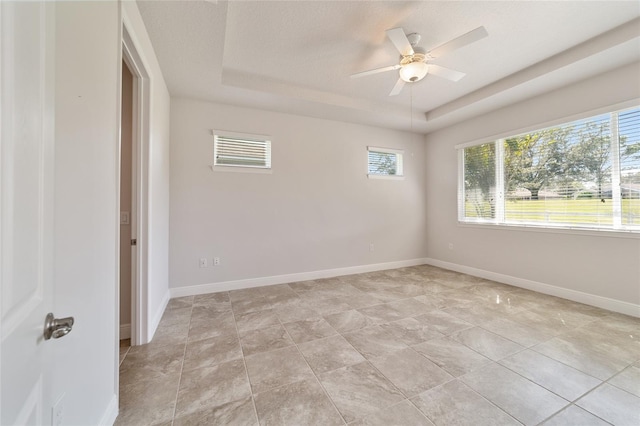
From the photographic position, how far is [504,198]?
3764 millimetres

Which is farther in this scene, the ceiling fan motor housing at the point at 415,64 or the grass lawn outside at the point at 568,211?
the grass lawn outside at the point at 568,211

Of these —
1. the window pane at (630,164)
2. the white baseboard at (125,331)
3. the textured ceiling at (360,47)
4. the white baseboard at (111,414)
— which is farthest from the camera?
the window pane at (630,164)

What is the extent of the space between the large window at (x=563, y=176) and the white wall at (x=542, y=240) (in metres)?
0.17

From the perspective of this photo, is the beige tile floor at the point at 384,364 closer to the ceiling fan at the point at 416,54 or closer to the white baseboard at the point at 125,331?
the white baseboard at the point at 125,331

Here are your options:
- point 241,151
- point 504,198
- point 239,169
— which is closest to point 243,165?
point 239,169

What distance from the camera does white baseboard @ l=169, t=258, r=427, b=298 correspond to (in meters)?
3.20

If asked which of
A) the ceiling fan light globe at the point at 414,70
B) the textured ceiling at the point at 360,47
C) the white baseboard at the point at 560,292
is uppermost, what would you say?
the textured ceiling at the point at 360,47

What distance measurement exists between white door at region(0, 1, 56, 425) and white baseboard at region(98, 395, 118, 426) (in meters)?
0.91

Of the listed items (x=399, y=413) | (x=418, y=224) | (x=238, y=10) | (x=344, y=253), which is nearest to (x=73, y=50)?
(x=238, y=10)

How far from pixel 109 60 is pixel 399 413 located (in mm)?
2525

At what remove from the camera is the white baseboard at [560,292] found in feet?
8.57

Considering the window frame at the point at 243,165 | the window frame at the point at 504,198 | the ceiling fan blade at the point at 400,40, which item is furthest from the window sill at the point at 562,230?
the window frame at the point at 243,165

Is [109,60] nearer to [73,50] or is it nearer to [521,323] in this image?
[73,50]

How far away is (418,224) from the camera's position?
4.91 meters
